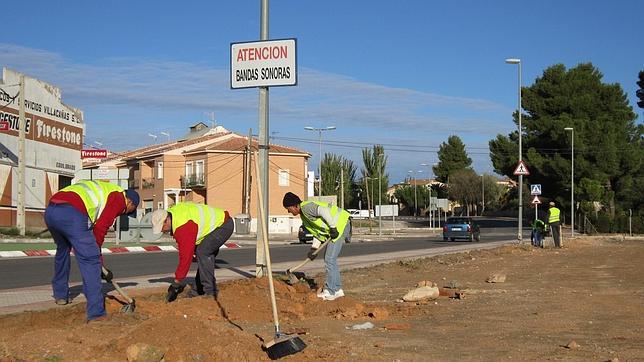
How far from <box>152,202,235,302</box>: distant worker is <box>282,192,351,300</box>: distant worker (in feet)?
3.73

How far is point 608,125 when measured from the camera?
6706 cm

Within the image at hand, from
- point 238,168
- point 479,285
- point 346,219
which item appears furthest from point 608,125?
point 346,219

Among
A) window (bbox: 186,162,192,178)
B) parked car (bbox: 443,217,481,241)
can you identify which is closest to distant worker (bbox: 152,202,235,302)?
parked car (bbox: 443,217,481,241)

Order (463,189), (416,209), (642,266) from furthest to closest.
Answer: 1. (416,209)
2. (463,189)
3. (642,266)

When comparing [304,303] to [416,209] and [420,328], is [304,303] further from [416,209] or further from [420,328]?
[416,209]

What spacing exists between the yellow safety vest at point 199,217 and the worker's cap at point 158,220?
5.4 inches

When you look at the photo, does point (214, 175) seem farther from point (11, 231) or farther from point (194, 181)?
point (11, 231)

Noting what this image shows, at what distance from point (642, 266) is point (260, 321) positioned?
1503 centimetres

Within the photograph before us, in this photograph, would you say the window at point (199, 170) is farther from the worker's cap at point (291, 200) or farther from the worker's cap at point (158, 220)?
the worker's cap at point (158, 220)

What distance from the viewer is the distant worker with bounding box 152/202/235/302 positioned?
31.7ft

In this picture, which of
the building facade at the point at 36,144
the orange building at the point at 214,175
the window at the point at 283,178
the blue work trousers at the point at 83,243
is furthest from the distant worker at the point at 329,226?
the window at the point at 283,178

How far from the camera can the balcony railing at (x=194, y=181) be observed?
69.2 meters

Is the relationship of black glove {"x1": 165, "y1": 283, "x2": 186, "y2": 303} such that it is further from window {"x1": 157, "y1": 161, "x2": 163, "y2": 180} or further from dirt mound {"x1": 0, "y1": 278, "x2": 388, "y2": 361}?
window {"x1": 157, "y1": 161, "x2": 163, "y2": 180}

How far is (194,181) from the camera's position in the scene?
69.5 metres
